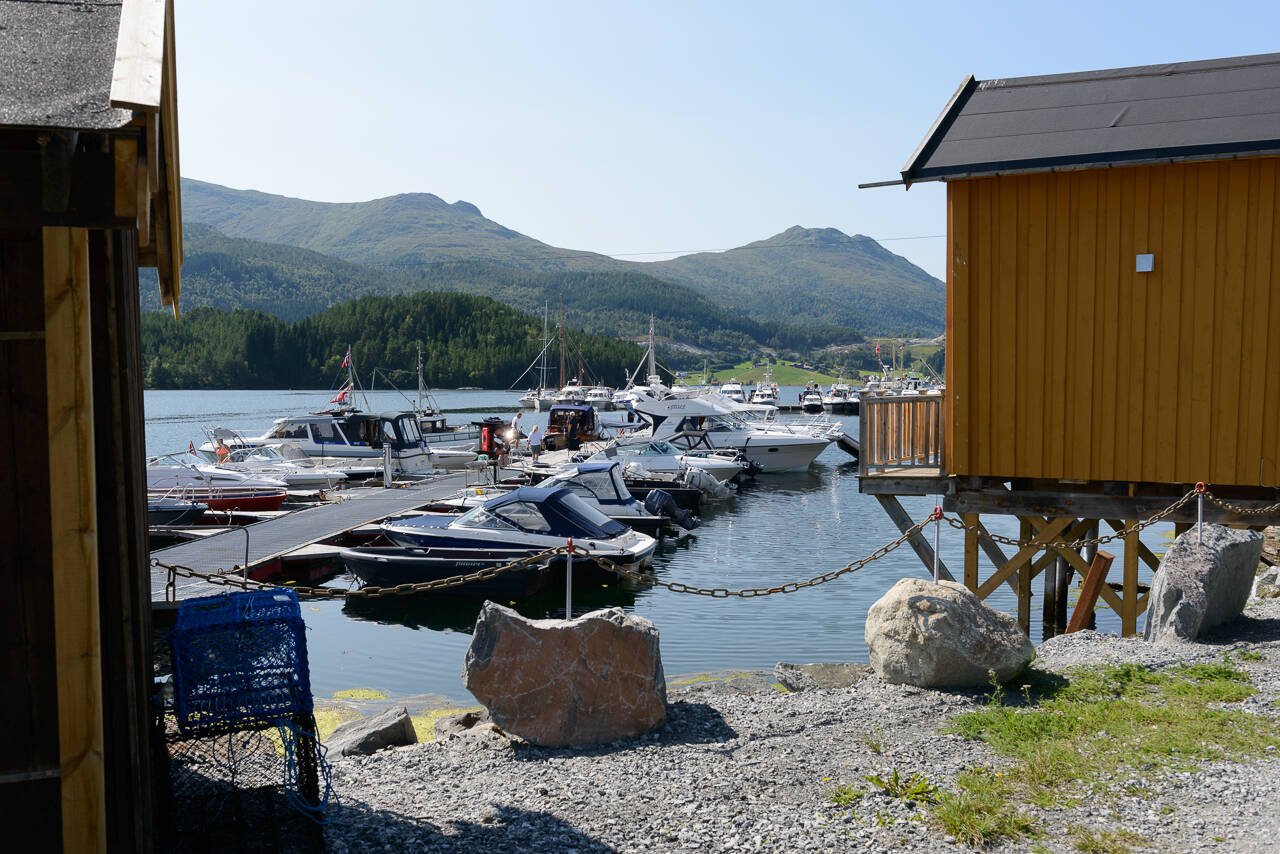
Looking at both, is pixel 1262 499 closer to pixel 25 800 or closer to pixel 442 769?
pixel 442 769

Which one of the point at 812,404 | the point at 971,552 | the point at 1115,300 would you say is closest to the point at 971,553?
the point at 971,552

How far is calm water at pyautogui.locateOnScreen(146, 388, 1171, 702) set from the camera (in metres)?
16.1

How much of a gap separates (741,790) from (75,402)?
462 centimetres

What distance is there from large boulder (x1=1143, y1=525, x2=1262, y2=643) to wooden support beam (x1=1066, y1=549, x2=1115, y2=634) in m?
2.90

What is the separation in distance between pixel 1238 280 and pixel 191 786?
11.3m

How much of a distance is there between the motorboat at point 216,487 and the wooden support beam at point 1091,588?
2166cm

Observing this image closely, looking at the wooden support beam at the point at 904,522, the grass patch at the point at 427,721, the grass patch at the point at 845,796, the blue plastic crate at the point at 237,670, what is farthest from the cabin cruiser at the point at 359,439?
the grass patch at the point at 845,796

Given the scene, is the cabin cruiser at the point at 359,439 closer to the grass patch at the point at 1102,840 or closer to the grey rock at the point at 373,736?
the grey rock at the point at 373,736

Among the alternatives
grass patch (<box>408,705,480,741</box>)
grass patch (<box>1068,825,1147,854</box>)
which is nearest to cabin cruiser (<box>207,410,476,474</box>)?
grass patch (<box>408,705,480,741</box>)

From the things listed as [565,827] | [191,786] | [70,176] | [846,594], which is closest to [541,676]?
[565,827]

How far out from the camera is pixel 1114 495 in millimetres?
12141

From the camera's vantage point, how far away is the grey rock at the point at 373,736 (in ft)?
28.9

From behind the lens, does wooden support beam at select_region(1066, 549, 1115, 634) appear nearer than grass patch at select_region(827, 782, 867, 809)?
No

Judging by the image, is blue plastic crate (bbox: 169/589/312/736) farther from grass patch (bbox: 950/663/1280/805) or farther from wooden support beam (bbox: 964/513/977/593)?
wooden support beam (bbox: 964/513/977/593)
